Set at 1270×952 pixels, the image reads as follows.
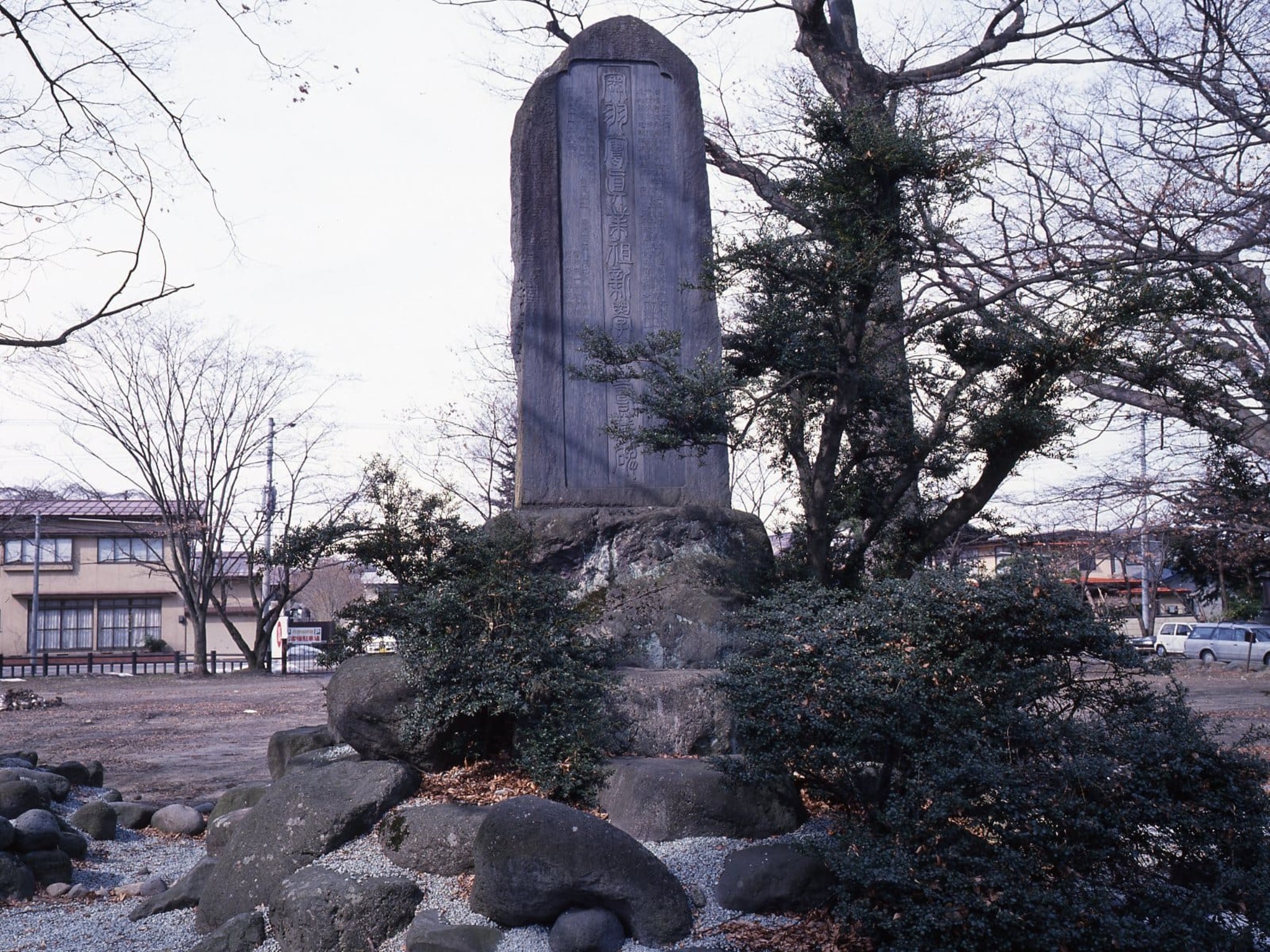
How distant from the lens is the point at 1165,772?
12.5 ft

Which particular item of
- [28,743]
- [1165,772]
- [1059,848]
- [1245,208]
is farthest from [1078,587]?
[28,743]

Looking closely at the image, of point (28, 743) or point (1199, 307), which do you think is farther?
point (28, 743)

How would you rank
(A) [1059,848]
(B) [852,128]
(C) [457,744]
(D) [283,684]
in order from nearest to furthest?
(A) [1059,848] → (C) [457,744] → (B) [852,128] → (D) [283,684]

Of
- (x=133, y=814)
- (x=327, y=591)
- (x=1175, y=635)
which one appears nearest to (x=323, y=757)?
(x=133, y=814)

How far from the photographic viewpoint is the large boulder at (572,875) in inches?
170

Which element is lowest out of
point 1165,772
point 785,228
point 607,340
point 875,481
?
point 1165,772

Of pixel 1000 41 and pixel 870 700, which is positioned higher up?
pixel 1000 41

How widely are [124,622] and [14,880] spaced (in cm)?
3251

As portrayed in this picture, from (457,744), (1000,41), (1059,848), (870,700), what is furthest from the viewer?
(1000,41)

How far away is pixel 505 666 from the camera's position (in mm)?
5516

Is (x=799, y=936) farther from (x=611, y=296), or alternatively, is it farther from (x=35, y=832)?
(x=35, y=832)

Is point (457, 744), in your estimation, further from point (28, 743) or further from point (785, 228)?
point (28, 743)

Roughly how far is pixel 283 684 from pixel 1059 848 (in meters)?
21.7

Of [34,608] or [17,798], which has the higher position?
[34,608]
